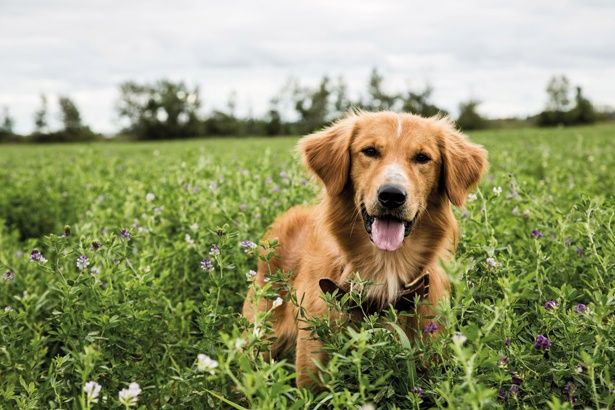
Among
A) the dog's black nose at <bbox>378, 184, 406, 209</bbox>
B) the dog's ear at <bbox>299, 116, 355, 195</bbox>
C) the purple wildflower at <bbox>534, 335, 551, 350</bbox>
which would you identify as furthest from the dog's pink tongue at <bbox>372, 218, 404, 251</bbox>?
the purple wildflower at <bbox>534, 335, 551, 350</bbox>

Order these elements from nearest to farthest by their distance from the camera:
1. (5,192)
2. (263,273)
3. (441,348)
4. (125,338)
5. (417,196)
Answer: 1. (441,348)
2. (125,338)
3. (417,196)
4. (263,273)
5. (5,192)

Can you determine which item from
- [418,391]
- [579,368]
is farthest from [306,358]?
[579,368]

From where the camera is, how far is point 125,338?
285 cm

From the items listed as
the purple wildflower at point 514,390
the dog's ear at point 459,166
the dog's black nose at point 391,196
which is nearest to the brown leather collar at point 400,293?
the dog's black nose at point 391,196

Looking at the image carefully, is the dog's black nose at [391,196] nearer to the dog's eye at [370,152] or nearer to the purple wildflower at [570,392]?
the dog's eye at [370,152]

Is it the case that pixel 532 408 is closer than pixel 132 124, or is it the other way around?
pixel 532 408

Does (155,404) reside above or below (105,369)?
below

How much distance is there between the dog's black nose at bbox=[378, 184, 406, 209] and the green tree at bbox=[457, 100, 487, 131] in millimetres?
63837

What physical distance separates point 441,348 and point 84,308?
1771mm

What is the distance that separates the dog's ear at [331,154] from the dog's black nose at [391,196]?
45 cm

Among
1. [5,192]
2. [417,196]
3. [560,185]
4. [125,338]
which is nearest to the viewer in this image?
[125,338]

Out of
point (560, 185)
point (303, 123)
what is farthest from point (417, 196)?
point (303, 123)

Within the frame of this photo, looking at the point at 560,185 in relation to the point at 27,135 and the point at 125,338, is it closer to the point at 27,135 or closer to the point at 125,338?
the point at 125,338

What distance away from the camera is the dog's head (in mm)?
3041
